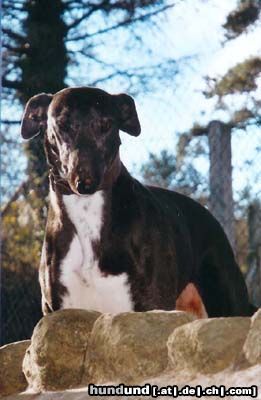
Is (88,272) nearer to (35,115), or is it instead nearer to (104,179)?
(104,179)

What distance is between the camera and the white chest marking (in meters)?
2.48

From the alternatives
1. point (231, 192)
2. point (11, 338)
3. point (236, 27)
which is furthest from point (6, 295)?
point (236, 27)

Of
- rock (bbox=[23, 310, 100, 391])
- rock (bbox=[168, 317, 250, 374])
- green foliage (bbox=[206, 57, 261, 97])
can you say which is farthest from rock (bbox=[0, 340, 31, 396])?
green foliage (bbox=[206, 57, 261, 97])

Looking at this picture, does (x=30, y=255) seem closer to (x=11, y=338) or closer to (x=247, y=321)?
(x=11, y=338)

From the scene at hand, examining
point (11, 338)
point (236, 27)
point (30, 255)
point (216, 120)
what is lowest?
point (11, 338)

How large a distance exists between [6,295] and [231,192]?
1257 millimetres

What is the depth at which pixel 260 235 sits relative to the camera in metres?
3.63

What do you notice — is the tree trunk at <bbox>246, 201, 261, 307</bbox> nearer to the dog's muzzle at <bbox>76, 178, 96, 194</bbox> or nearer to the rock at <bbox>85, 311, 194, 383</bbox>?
the dog's muzzle at <bbox>76, 178, 96, 194</bbox>

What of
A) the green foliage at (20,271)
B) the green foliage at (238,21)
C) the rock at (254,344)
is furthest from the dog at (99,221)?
the green foliage at (20,271)

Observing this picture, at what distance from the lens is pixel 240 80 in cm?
374

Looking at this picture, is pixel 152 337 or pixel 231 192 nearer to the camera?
pixel 152 337

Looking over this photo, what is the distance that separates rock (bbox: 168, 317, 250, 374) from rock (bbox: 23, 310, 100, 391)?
35 cm

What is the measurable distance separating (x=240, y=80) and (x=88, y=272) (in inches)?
61.1

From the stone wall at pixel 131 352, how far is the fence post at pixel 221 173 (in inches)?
52.2
